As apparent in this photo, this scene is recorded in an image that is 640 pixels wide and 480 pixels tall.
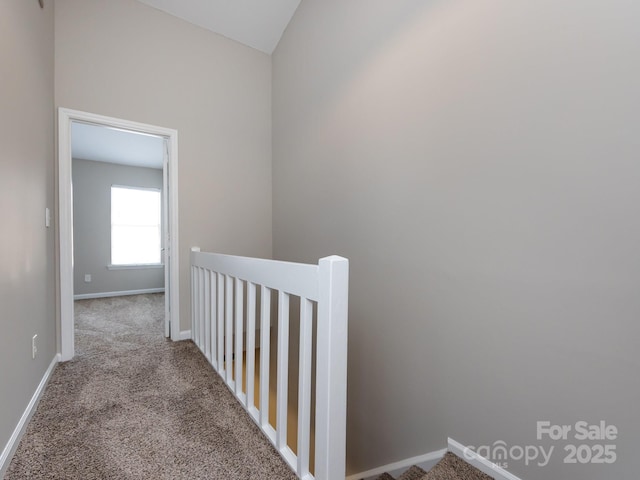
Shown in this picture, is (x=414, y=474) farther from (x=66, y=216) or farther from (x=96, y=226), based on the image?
(x=96, y=226)

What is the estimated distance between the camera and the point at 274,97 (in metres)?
3.11

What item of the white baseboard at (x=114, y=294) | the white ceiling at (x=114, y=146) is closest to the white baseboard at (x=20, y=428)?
the white ceiling at (x=114, y=146)

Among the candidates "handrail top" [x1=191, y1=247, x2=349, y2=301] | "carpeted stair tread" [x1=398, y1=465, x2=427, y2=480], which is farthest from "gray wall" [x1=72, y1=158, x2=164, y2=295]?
"carpeted stair tread" [x1=398, y1=465, x2=427, y2=480]

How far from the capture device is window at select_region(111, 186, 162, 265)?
208 inches

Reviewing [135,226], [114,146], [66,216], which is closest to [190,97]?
[66,216]

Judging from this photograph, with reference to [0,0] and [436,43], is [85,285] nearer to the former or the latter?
[0,0]

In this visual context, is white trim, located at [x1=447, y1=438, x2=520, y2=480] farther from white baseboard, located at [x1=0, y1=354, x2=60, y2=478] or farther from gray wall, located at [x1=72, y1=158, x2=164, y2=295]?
gray wall, located at [x1=72, y1=158, x2=164, y2=295]

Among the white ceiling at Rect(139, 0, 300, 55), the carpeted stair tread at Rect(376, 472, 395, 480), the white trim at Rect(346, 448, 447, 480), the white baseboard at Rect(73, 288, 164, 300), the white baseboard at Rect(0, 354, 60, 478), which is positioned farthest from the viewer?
the white baseboard at Rect(73, 288, 164, 300)

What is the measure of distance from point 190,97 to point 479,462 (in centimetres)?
336

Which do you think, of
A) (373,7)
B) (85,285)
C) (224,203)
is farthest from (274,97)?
(85,285)

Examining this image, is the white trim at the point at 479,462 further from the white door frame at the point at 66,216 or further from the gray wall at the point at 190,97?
the white door frame at the point at 66,216

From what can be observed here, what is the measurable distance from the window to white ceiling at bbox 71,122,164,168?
60 centimetres

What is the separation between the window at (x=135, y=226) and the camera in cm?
529

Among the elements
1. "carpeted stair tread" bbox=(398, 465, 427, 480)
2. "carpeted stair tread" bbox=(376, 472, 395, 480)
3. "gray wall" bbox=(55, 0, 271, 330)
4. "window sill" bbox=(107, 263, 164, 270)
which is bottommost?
"carpeted stair tread" bbox=(376, 472, 395, 480)
